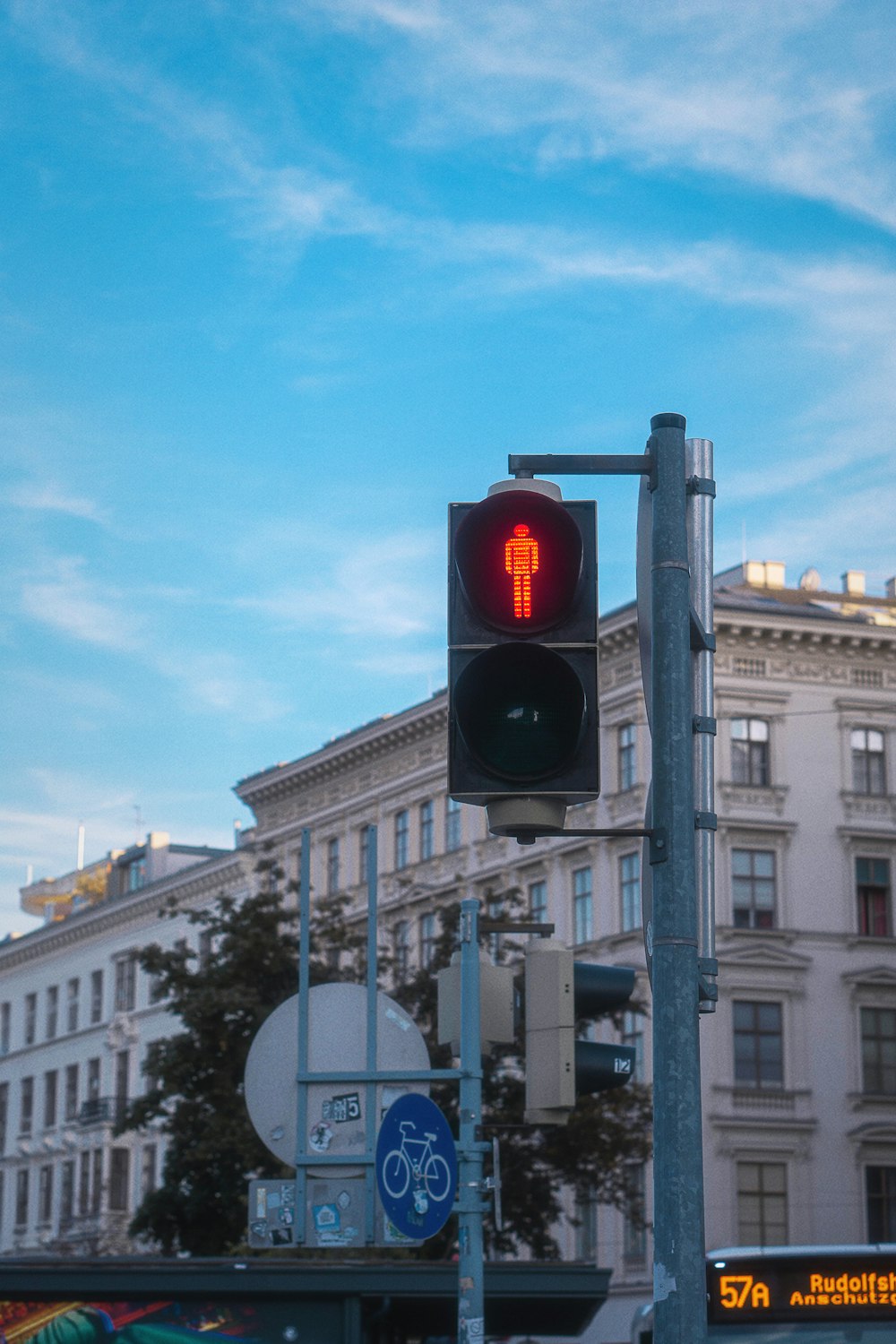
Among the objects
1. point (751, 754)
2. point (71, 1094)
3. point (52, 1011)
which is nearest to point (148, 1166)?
point (71, 1094)

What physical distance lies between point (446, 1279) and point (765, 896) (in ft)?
142

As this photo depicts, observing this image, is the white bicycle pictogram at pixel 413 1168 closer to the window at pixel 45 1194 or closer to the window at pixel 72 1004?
the window at pixel 45 1194

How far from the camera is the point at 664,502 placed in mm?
6105

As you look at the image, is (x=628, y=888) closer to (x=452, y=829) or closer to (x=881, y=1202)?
(x=452, y=829)

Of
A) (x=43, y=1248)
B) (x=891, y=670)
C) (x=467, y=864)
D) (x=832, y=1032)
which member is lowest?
(x=43, y=1248)

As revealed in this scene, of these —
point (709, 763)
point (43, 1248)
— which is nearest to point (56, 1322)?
point (709, 763)

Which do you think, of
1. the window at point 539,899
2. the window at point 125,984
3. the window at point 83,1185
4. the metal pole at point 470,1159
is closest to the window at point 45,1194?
the window at point 83,1185

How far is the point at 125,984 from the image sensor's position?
269 ft

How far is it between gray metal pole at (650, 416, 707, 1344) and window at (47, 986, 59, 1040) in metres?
84.1

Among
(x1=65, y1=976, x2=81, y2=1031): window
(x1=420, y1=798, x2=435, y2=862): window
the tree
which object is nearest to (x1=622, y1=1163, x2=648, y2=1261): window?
the tree

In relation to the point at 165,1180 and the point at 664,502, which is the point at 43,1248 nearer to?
the point at 165,1180

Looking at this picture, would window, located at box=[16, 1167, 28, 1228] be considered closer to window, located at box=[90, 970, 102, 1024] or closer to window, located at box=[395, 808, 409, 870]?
window, located at box=[90, 970, 102, 1024]

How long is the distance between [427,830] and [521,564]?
59575 mm

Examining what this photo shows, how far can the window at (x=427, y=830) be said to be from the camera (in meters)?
64.9
